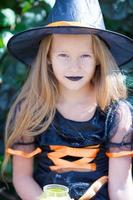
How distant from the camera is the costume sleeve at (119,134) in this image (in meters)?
2.31

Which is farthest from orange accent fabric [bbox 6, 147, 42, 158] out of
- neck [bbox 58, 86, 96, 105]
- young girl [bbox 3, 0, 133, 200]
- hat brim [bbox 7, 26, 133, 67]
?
hat brim [bbox 7, 26, 133, 67]

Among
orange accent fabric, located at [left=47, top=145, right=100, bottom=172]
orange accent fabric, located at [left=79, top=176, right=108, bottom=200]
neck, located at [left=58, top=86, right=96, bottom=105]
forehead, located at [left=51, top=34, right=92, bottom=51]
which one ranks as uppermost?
forehead, located at [left=51, top=34, right=92, bottom=51]

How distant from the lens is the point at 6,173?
105 inches

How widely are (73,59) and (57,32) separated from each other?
10cm

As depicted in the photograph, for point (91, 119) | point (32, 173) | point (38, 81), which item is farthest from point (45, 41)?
point (32, 173)

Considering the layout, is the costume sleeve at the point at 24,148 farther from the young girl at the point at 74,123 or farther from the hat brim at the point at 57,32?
the hat brim at the point at 57,32

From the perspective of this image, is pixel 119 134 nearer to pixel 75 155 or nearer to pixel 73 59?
pixel 75 155

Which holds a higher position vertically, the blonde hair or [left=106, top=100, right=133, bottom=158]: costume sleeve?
the blonde hair

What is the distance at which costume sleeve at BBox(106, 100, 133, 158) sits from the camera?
2.31 m

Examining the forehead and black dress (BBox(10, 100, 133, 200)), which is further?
black dress (BBox(10, 100, 133, 200))

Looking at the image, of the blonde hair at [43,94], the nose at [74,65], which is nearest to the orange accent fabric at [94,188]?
the blonde hair at [43,94]

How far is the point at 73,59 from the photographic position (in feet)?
7.27

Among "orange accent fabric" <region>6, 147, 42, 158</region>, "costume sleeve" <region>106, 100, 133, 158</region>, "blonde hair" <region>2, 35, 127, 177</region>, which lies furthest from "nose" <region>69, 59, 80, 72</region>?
"orange accent fabric" <region>6, 147, 42, 158</region>

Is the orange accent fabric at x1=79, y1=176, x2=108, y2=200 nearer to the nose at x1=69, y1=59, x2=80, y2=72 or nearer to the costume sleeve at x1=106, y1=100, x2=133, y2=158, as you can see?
the costume sleeve at x1=106, y1=100, x2=133, y2=158
